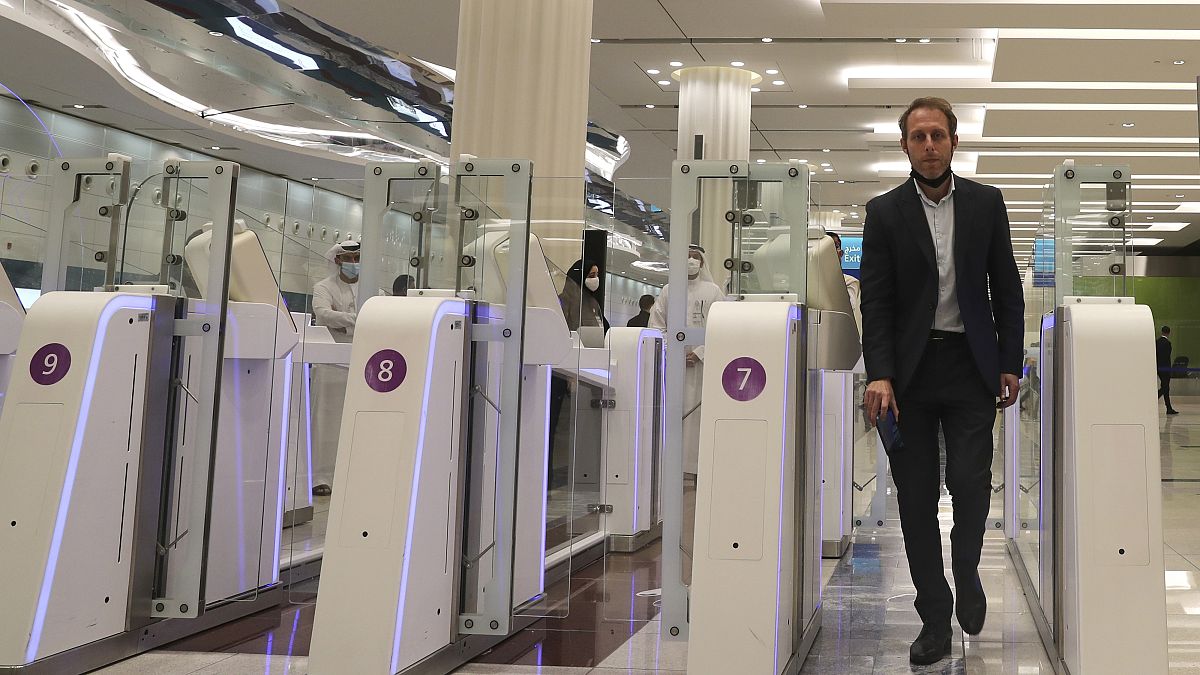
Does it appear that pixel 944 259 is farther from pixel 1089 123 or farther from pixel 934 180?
pixel 1089 123

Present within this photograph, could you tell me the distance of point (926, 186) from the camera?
11.1ft

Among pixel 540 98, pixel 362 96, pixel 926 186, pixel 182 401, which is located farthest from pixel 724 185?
pixel 362 96

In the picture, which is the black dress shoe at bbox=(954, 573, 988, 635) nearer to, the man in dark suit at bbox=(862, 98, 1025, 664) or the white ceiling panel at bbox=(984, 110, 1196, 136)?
the man in dark suit at bbox=(862, 98, 1025, 664)

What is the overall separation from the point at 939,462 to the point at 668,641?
1037 millimetres

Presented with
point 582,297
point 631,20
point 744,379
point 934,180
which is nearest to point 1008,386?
point 934,180

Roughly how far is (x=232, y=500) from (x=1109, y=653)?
9.75 feet

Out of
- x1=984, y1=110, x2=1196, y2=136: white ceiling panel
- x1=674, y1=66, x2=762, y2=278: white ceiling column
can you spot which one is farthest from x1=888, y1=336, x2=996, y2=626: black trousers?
x1=984, y1=110, x2=1196, y2=136: white ceiling panel

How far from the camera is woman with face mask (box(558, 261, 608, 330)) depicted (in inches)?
154

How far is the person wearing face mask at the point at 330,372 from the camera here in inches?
153

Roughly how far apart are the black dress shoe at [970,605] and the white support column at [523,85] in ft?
10.8

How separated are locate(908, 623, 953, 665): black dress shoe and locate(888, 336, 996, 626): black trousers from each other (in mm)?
31

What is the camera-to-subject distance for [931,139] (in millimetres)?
3287

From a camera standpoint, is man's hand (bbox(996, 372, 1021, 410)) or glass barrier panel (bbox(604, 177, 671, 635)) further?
glass barrier panel (bbox(604, 177, 671, 635))

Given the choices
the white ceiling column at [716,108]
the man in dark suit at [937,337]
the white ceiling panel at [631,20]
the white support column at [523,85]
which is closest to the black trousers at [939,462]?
the man in dark suit at [937,337]
